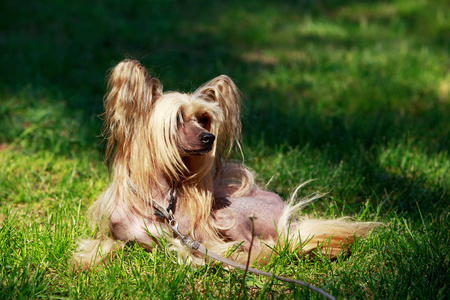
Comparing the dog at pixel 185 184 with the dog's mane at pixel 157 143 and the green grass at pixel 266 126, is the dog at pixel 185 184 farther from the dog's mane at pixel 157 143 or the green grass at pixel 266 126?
the green grass at pixel 266 126

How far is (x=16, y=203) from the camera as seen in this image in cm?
351

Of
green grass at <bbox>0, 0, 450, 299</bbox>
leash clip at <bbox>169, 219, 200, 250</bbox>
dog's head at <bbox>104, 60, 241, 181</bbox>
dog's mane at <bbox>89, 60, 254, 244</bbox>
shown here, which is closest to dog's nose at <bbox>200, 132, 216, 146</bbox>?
dog's head at <bbox>104, 60, 241, 181</bbox>

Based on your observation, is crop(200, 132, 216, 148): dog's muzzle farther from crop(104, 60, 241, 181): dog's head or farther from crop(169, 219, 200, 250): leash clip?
crop(169, 219, 200, 250): leash clip

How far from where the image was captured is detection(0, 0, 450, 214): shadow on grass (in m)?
4.64

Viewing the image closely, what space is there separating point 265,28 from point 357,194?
17.7 ft

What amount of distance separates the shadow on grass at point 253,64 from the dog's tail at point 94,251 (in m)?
1.01

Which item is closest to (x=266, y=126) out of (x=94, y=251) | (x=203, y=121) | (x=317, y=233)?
(x=317, y=233)

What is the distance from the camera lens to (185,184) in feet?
8.86

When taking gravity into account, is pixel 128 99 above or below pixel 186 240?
above

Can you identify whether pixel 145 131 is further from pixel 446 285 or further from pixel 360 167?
pixel 360 167

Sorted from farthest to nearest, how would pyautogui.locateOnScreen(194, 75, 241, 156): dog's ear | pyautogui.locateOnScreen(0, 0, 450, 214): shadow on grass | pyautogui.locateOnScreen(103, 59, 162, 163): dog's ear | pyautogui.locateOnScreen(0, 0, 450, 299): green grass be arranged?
pyautogui.locateOnScreen(0, 0, 450, 214): shadow on grass < pyautogui.locateOnScreen(194, 75, 241, 156): dog's ear < pyautogui.locateOnScreen(0, 0, 450, 299): green grass < pyautogui.locateOnScreen(103, 59, 162, 163): dog's ear

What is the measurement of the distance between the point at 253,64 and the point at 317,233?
4.32 metres

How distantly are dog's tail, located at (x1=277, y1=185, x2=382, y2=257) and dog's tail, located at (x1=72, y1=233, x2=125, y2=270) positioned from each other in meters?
0.95

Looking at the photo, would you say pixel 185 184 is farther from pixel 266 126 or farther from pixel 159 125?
pixel 266 126
